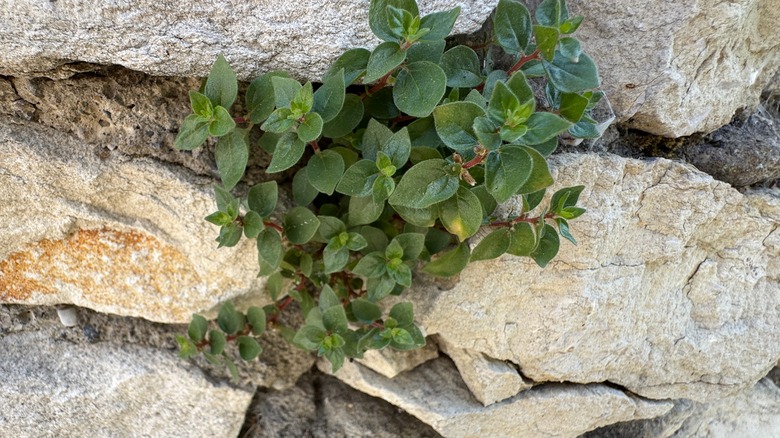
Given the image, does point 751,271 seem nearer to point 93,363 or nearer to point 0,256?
A: point 93,363

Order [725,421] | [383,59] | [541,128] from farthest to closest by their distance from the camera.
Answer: [725,421]
[383,59]
[541,128]

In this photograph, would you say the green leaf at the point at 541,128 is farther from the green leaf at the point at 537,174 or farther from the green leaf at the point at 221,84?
the green leaf at the point at 221,84

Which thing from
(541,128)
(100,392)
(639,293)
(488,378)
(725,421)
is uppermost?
(541,128)

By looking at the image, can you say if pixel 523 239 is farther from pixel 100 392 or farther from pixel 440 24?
pixel 100 392

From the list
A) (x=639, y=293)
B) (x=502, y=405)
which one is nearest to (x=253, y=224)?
(x=502, y=405)

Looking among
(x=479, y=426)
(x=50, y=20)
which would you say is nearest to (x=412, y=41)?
(x=50, y=20)

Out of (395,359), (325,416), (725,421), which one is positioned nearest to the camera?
(395,359)
